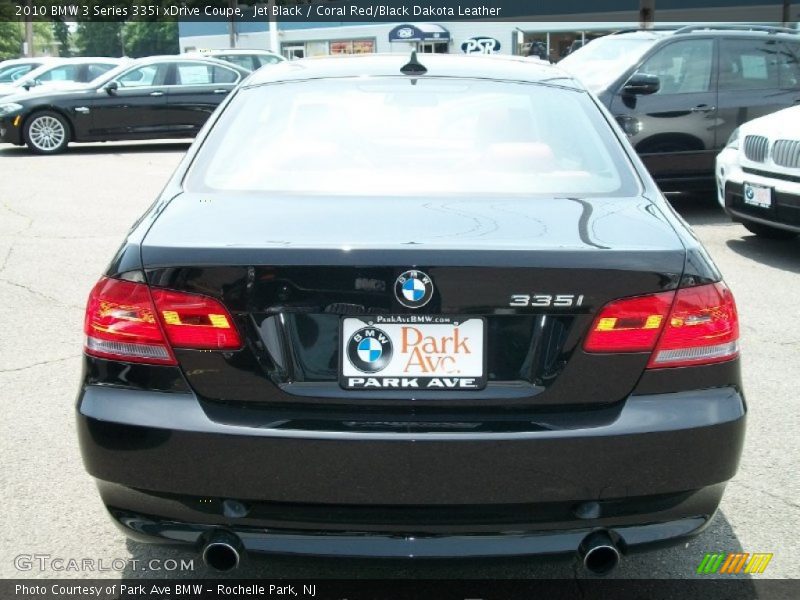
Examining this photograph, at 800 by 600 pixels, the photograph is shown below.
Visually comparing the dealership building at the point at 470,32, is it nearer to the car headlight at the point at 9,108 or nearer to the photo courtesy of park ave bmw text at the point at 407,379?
the car headlight at the point at 9,108

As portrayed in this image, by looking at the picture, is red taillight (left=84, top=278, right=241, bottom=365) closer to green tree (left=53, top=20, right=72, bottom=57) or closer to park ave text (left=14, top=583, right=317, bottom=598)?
park ave text (left=14, top=583, right=317, bottom=598)

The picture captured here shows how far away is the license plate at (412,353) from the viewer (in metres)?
2.53

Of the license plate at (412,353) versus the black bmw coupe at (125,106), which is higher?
the license plate at (412,353)

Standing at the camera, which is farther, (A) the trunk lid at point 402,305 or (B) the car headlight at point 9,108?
(B) the car headlight at point 9,108

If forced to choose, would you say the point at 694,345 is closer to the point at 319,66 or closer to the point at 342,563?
the point at 342,563

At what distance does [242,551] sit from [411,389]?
58 centimetres

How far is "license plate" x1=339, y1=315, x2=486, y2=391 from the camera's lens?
2.53 m

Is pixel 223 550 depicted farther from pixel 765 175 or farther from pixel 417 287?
pixel 765 175

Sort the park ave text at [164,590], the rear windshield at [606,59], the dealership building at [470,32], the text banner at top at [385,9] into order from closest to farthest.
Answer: the park ave text at [164,590] < the rear windshield at [606,59] < the dealership building at [470,32] < the text banner at top at [385,9]

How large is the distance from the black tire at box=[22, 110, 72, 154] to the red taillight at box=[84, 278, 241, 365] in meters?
15.0

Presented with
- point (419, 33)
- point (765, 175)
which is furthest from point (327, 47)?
point (765, 175)

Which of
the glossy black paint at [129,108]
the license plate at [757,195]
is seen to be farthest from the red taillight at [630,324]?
the glossy black paint at [129,108]

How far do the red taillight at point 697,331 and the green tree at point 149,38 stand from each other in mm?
105324

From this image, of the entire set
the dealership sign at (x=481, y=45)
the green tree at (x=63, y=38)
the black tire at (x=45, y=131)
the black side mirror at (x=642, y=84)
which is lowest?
the green tree at (x=63, y=38)
